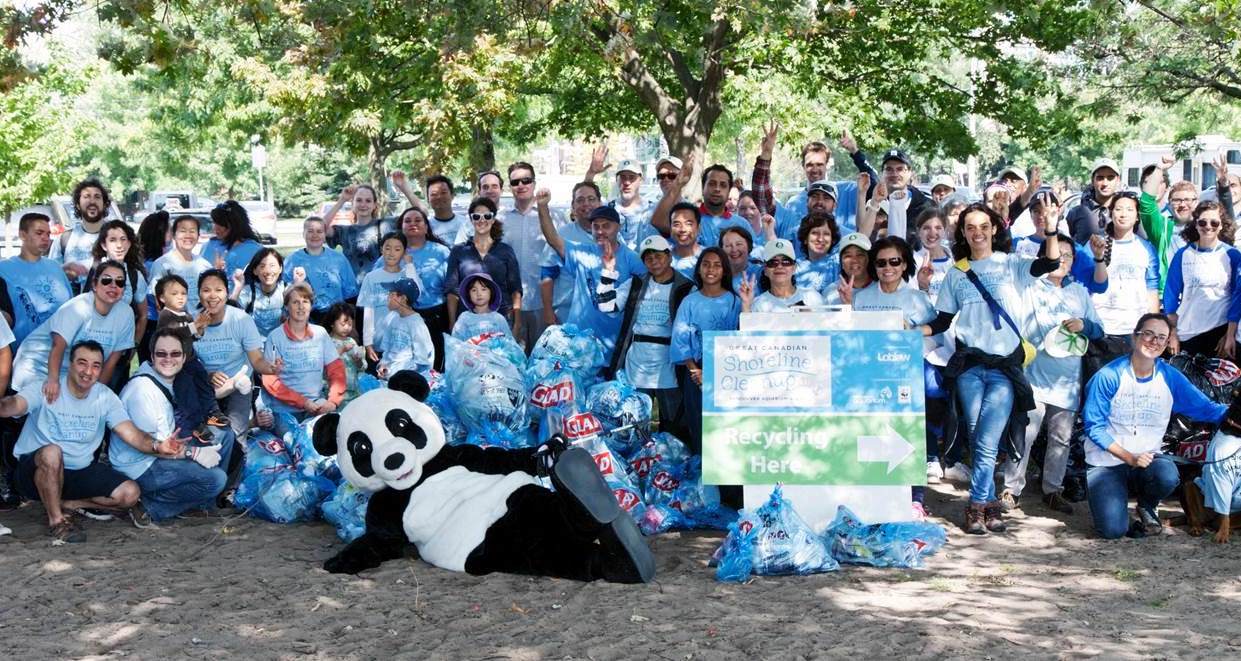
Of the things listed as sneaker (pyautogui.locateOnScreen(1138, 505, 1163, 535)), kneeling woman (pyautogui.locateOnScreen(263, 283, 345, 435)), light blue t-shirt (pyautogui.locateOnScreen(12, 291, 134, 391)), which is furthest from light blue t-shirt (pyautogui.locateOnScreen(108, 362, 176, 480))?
sneaker (pyautogui.locateOnScreen(1138, 505, 1163, 535))

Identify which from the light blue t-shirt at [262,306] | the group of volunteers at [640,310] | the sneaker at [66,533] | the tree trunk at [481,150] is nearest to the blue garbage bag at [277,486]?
the group of volunteers at [640,310]

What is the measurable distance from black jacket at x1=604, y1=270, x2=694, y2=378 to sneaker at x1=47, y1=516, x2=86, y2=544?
308cm

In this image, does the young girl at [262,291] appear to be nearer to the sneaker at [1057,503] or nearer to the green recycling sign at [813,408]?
Result: the green recycling sign at [813,408]

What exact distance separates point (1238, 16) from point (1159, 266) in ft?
8.94

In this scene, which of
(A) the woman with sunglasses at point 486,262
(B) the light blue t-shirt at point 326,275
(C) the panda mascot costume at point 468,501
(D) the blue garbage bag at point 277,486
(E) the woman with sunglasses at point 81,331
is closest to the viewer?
(C) the panda mascot costume at point 468,501

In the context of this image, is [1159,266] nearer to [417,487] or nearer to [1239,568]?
[1239,568]

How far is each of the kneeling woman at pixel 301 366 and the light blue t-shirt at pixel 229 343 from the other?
13cm

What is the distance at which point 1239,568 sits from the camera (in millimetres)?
6711

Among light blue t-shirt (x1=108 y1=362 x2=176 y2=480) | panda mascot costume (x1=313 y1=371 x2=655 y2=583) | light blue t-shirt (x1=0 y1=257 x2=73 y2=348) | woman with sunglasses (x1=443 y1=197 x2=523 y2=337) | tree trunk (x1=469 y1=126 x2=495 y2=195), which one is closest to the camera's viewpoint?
panda mascot costume (x1=313 y1=371 x2=655 y2=583)

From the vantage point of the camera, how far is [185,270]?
29.8ft

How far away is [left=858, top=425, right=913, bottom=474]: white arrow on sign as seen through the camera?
7.15 m

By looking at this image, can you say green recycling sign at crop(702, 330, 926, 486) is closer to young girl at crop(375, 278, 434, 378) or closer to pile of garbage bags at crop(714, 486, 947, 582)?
pile of garbage bags at crop(714, 486, 947, 582)

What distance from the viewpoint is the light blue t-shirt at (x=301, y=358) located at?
8.35 metres

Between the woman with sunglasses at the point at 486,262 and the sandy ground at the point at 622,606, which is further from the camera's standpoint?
the woman with sunglasses at the point at 486,262
